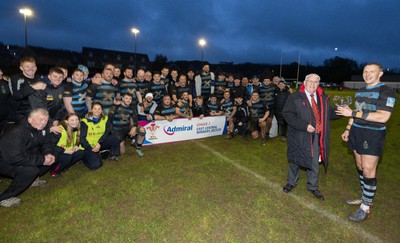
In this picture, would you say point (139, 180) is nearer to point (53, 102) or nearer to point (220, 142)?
point (53, 102)

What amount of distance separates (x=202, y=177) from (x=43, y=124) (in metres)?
3.33

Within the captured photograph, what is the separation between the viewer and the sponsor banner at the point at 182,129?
26.2 feet

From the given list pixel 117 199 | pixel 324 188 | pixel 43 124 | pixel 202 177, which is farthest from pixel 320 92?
pixel 43 124

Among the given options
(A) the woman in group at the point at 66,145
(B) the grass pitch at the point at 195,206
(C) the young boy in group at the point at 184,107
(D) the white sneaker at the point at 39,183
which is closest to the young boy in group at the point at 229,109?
(C) the young boy in group at the point at 184,107

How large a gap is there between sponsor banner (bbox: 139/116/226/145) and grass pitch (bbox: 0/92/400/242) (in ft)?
5.15

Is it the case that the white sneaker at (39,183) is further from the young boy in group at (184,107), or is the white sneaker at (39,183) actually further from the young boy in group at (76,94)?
the young boy in group at (184,107)

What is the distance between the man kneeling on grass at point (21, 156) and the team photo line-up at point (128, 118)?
15mm

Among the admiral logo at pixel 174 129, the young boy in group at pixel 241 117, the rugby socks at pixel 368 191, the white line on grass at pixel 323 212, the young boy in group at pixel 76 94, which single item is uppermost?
the young boy in group at pixel 76 94

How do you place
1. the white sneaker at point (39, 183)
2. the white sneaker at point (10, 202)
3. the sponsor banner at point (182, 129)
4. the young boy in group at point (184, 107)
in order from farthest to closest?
the young boy in group at point (184, 107)
the sponsor banner at point (182, 129)
the white sneaker at point (39, 183)
the white sneaker at point (10, 202)

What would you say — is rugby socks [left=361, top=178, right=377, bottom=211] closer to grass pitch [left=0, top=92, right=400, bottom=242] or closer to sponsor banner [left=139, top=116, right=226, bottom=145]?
grass pitch [left=0, top=92, right=400, bottom=242]

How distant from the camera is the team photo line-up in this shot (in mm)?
3824

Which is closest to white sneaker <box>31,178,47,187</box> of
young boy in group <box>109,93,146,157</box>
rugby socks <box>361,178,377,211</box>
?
young boy in group <box>109,93,146,157</box>

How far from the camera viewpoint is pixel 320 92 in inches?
170

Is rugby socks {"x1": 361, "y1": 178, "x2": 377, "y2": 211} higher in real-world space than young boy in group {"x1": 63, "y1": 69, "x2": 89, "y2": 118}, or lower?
lower
